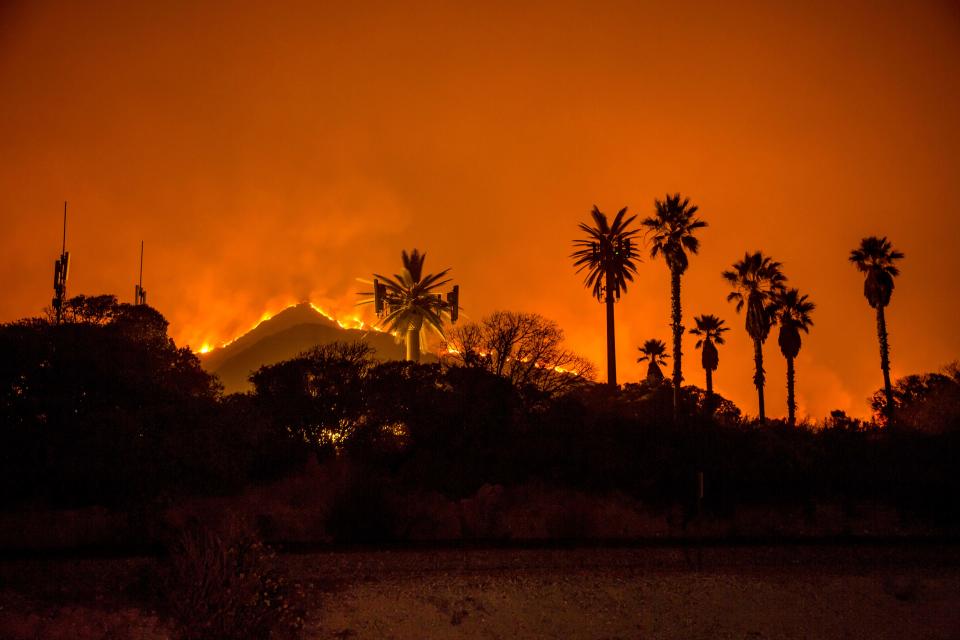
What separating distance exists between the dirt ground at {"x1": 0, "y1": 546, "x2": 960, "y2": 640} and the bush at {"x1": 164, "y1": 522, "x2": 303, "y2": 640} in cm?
43

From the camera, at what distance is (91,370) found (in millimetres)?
22500

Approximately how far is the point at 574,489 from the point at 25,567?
16.0 meters

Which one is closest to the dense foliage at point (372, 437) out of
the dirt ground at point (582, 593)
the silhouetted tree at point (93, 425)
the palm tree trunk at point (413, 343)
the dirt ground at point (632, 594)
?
the silhouetted tree at point (93, 425)

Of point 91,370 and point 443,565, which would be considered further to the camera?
point 91,370

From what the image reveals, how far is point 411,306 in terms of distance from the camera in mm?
52594

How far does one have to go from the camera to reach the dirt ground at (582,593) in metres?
13.4

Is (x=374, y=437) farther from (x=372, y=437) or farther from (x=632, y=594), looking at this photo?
(x=632, y=594)

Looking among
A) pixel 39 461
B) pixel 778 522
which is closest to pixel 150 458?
pixel 39 461

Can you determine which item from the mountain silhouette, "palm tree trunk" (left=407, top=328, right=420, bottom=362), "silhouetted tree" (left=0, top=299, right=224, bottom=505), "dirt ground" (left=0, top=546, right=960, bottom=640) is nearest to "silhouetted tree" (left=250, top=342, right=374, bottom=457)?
"silhouetted tree" (left=0, top=299, right=224, bottom=505)

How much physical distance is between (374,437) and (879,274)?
37.3 m

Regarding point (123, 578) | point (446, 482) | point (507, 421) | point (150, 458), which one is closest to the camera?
point (123, 578)

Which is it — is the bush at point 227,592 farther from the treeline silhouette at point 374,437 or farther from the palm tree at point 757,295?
the palm tree at point 757,295

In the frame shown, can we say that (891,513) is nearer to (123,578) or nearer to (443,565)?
(443,565)

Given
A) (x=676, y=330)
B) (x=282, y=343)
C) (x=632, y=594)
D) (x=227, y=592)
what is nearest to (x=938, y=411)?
(x=676, y=330)
